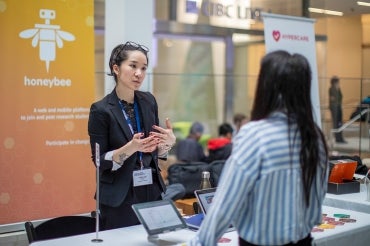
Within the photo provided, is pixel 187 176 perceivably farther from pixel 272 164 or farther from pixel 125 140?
pixel 272 164

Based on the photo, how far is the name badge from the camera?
2725 millimetres

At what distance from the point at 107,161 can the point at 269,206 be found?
1134mm

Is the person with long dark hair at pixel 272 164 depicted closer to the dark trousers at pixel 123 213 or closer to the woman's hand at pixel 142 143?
the woman's hand at pixel 142 143

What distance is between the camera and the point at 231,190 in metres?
1.68

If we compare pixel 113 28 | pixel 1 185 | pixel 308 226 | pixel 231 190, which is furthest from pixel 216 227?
pixel 113 28

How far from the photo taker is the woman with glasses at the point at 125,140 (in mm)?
2689

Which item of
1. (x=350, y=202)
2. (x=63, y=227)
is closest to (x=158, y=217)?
(x=63, y=227)

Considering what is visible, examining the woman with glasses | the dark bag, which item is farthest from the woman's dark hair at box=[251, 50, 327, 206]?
the dark bag

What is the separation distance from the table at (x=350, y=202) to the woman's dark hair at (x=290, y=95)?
5.39ft

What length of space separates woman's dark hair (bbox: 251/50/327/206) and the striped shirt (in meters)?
0.02

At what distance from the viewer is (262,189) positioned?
1.70 m

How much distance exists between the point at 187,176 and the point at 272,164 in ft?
11.8

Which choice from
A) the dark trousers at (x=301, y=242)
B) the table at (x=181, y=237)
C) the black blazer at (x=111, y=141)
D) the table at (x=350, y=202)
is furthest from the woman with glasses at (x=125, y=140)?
the table at (x=350, y=202)

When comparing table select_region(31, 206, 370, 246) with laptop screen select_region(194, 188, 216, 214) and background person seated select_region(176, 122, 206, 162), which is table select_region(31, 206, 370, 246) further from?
background person seated select_region(176, 122, 206, 162)
